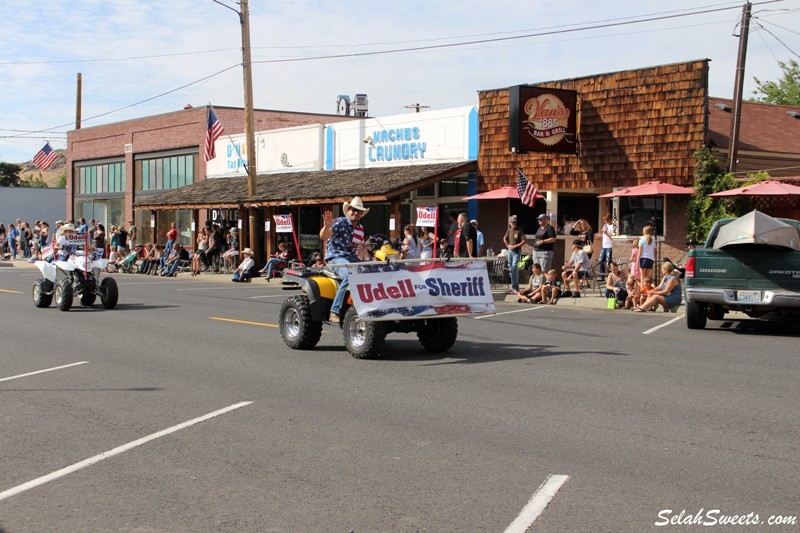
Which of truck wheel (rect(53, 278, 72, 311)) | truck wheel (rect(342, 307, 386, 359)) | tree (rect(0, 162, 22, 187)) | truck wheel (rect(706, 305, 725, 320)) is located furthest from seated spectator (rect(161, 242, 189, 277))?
tree (rect(0, 162, 22, 187))

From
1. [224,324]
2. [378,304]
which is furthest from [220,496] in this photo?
[224,324]

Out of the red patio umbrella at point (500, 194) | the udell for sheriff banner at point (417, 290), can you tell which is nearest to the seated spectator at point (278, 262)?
the red patio umbrella at point (500, 194)

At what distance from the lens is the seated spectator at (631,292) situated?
18.3 m

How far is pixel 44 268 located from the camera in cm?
1831

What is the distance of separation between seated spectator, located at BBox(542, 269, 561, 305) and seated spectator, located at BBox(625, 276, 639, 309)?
1.76 metres

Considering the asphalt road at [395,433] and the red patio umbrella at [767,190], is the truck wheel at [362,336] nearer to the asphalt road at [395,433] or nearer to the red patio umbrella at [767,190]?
the asphalt road at [395,433]

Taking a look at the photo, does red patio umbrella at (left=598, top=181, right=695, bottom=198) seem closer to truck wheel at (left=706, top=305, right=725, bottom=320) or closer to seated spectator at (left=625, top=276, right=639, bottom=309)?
A: seated spectator at (left=625, top=276, right=639, bottom=309)

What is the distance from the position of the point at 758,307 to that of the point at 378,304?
6637mm

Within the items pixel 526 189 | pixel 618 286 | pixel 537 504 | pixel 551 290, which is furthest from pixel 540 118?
pixel 537 504

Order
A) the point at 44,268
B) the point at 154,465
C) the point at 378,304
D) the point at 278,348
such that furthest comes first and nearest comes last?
the point at 44,268 < the point at 278,348 < the point at 378,304 < the point at 154,465

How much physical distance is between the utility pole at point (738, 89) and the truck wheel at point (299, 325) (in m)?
14.1

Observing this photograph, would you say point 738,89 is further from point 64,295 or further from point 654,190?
point 64,295

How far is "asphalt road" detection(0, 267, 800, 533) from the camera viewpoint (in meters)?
5.54

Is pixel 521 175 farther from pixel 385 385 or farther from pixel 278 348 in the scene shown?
pixel 385 385
